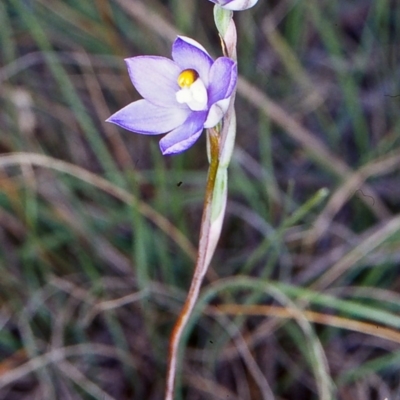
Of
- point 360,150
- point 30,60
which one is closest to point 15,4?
point 30,60

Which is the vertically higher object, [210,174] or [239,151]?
[210,174]

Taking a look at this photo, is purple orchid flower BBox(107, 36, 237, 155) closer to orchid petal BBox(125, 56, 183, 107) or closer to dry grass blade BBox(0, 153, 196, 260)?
orchid petal BBox(125, 56, 183, 107)

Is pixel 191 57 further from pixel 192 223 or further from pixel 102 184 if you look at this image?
pixel 192 223

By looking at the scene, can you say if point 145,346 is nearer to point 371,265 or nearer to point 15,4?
point 371,265

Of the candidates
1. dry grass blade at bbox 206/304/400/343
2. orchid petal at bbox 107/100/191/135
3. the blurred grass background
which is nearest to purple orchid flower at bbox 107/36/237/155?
orchid petal at bbox 107/100/191/135

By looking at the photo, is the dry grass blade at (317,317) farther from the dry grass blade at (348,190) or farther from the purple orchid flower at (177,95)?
the purple orchid flower at (177,95)

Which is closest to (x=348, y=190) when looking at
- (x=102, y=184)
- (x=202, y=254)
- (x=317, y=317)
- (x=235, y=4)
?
(x=317, y=317)
